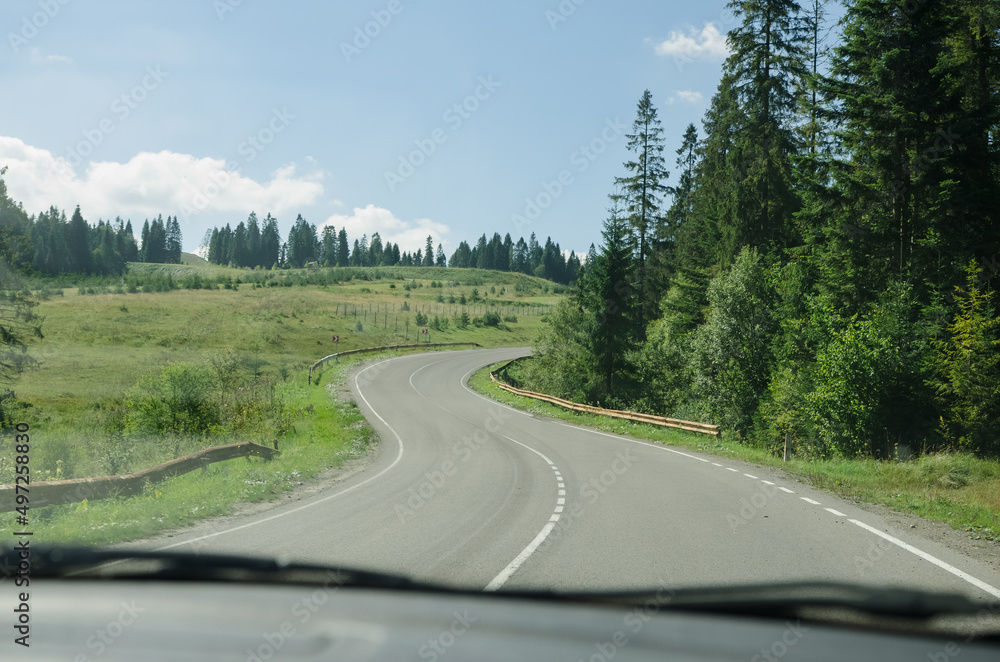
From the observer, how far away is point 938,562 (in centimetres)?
763

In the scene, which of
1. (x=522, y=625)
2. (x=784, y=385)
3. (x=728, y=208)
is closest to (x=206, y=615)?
(x=522, y=625)

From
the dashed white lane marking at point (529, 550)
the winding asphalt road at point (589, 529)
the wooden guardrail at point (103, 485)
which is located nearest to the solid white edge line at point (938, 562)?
the winding asphalt road at point (589, 529)

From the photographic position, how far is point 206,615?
2.76 meters

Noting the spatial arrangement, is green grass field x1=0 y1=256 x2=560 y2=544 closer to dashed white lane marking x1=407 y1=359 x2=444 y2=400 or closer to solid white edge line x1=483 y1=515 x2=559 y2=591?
solid white edge line x1=483 y1=515 x2=559 y2=591

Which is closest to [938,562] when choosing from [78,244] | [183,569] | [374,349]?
[183,569]

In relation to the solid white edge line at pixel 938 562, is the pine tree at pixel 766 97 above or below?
above

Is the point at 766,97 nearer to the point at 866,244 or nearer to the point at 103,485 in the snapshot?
the point at 866,244

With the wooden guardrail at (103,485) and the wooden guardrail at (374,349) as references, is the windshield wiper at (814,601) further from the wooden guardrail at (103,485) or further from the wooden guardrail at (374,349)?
the wooden guardrail at (374,349)

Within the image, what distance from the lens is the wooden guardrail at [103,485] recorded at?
7.80 m

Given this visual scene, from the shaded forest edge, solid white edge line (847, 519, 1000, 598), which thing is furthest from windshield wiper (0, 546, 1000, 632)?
the shaded forest edge

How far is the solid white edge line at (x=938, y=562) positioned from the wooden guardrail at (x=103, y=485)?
919 cm

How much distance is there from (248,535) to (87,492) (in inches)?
109

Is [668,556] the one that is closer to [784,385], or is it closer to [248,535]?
[248,535]

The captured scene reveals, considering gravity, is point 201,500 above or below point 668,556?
below
